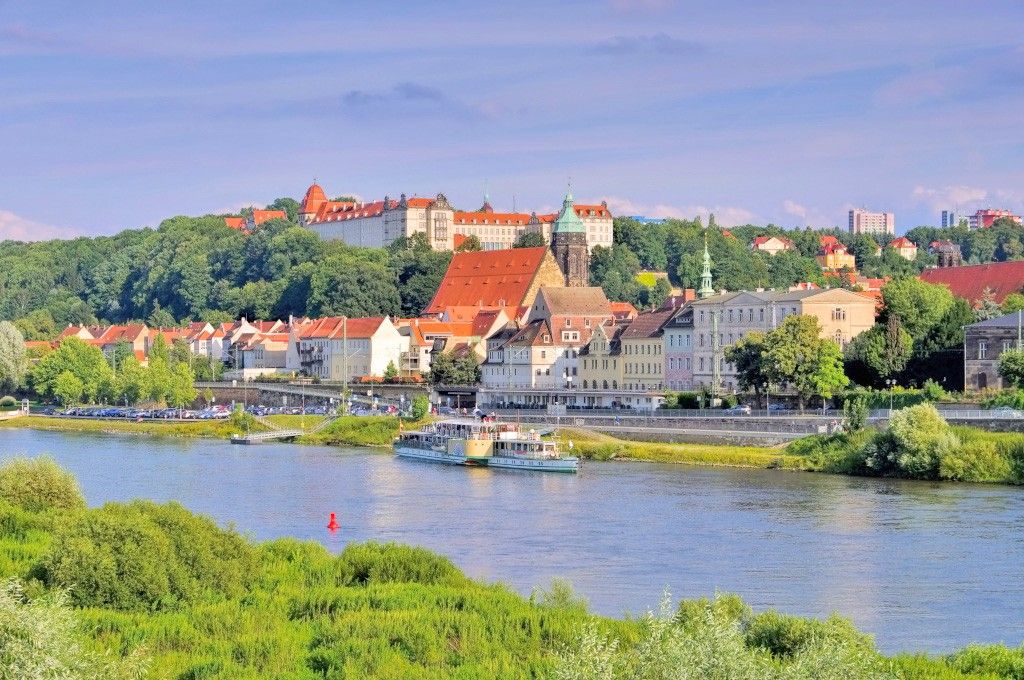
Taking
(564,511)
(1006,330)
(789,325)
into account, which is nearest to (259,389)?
(789,325)

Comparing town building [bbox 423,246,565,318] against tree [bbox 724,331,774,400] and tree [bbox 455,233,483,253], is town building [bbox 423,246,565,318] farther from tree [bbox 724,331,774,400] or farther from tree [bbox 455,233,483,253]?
tree [bbox 724,331,774,400]

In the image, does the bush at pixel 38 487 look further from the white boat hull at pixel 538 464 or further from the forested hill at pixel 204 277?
the forested hill at pixel 204 277

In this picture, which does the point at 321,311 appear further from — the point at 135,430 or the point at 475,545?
the point at 475,545

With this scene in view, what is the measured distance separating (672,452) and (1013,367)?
34.2 feet

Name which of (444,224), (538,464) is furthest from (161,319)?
(538,464)

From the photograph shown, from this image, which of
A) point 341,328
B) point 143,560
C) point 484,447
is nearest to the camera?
point 143,560

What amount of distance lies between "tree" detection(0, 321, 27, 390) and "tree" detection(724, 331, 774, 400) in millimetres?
45468

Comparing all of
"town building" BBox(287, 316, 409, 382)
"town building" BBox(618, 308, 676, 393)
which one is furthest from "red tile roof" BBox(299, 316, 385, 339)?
"town building" BBox(618, 308, 676, 393)

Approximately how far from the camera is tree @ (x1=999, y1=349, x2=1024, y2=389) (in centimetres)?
5284

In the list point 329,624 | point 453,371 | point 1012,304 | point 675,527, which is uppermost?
point 1012,304

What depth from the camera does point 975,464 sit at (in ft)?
148

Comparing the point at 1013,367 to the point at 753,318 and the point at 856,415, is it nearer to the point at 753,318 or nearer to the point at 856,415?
the point at 856,415

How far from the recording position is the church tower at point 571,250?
106m

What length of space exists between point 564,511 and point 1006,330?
81.0 ft
